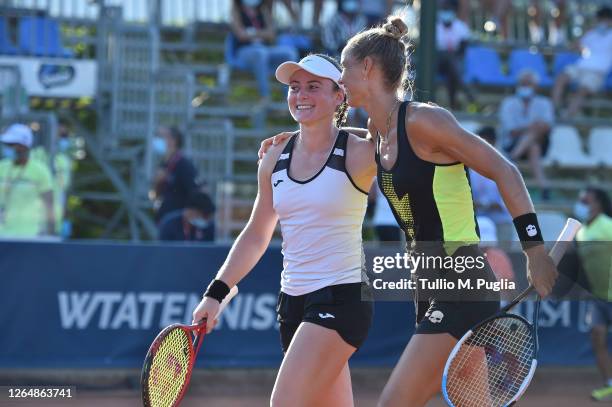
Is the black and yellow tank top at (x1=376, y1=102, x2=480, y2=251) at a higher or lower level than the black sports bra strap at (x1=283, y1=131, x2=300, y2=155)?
lower

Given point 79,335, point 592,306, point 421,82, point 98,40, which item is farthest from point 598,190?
point 98,40

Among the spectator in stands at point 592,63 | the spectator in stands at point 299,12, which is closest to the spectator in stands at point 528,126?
the spectator in stands at point 592,63

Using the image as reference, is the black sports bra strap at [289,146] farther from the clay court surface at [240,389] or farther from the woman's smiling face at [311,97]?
the clay court surface at [240,389]

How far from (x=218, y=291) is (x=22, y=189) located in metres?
6.06

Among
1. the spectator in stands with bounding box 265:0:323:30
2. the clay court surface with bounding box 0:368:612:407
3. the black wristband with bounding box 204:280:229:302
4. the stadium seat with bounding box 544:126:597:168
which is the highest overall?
the spectator in stands with bounding box 265:0:323:30

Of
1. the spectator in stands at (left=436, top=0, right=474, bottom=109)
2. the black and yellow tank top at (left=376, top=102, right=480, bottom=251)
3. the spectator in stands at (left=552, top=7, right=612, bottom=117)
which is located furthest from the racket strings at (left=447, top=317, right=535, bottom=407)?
the spectator in stands at (left=552, top=7, right=612, bottom=117)

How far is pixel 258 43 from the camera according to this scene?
14.8 meters

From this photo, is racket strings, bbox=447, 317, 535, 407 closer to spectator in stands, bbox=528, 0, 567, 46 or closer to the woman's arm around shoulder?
the woman's arm around shoulder

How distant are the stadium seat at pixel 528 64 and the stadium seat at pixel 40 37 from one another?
6.41 metres

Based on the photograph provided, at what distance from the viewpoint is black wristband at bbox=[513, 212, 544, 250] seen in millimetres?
4613

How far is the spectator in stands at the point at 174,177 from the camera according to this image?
11539 millimetres

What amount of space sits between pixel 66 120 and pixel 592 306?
25.4 feet

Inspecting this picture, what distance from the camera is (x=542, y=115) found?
14406 mm

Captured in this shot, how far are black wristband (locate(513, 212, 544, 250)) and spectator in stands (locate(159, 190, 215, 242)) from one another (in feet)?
22.7
